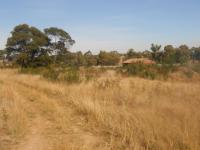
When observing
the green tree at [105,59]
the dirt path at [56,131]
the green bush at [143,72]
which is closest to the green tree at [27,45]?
the green bush at [143,72]

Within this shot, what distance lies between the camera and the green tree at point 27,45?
41812 mm

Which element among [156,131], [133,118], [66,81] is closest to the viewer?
[156,131]

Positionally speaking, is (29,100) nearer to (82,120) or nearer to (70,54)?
(82,120)

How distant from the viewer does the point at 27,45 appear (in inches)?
1686

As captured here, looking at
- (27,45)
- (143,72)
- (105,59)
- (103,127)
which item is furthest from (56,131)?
(105,59)

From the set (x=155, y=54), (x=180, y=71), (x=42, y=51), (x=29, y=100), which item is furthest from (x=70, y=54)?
(x=29, y=100)

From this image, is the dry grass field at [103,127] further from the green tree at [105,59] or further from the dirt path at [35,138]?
the green tree at [105,59]

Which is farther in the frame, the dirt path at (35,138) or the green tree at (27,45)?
the green tree at (27,45)

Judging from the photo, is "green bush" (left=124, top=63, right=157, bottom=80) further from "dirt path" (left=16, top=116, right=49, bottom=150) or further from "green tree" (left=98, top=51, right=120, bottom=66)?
"green tree" (left=98, top=51, right=120, bottom=66)

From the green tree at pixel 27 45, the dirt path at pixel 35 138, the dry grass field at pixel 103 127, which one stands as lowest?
the dirt path at pixel 35 138

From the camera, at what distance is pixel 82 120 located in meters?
7.61

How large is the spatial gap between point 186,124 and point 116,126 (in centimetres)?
154

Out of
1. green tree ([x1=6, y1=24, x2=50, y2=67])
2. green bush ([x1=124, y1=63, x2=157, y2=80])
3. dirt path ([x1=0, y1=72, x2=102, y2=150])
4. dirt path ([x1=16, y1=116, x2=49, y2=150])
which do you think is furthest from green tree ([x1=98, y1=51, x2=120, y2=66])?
dirt path ([x1=16, y1=116, x2=49, y2=150])

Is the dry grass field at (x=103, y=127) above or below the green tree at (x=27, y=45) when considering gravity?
below
